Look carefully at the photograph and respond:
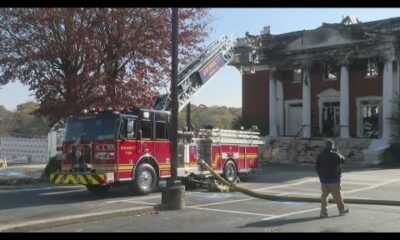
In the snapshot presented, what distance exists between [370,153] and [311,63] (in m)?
8.93

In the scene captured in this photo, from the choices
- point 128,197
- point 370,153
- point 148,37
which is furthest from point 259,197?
point 370,153

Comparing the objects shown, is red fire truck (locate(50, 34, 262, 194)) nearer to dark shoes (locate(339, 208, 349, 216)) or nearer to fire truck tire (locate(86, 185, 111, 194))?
fire truck tire (locate(86, 185, 111, 194))

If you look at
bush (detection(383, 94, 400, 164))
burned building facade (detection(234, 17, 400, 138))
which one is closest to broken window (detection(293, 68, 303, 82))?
burned building facade (detection(234, 17, 400, 138))

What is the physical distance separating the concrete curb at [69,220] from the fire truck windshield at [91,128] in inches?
157

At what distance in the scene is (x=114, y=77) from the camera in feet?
73.9

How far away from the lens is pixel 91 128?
55.8 ft

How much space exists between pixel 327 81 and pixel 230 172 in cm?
2361

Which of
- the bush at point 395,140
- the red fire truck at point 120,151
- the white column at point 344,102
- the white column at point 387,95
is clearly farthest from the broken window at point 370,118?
the red fire truck at point 120,151

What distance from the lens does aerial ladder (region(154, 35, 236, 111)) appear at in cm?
2177

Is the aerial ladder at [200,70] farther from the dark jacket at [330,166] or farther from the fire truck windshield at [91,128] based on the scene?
the dark jacket at [330,166]

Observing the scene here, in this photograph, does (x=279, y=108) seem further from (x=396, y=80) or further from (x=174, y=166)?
(x=174, y=166)

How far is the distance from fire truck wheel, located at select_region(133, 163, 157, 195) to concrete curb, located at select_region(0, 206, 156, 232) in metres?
3.61

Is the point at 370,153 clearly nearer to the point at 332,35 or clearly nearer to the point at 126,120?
the point at 332,35

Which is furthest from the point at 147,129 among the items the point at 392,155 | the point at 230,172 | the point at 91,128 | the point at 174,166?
the point at 392,155
